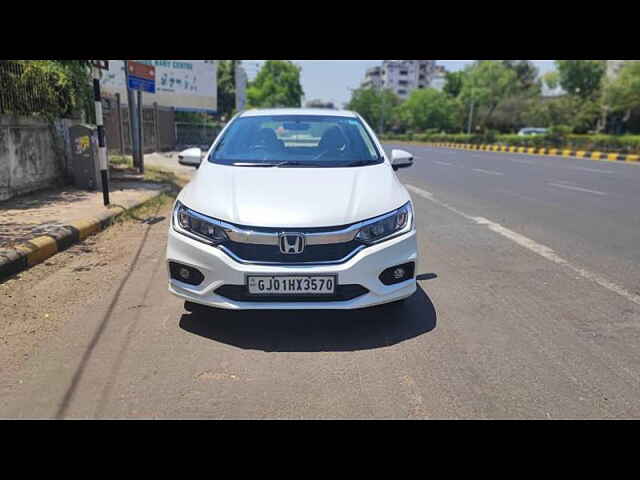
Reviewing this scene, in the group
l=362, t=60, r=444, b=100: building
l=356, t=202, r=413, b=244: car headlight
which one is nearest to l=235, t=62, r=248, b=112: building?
l=356, t=202, r=413, b=244: car headlight

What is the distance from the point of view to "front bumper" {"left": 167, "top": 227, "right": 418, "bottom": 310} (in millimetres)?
3043

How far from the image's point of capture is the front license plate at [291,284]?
303cm

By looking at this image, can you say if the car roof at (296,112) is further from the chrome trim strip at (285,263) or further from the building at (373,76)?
the building at (373,76)

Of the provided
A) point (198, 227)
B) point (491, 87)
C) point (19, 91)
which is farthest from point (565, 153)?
point (491, 87)

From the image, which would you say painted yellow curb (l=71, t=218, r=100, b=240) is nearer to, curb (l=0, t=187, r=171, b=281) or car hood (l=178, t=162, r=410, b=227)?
curb (l=0, t=187, r=171, b=281)

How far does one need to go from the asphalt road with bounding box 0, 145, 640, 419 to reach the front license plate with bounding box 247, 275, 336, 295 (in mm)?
389

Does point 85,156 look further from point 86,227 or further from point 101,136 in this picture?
point 86,227

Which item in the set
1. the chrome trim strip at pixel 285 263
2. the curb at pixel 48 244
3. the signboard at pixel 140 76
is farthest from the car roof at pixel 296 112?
the signboard at pixel 140 76

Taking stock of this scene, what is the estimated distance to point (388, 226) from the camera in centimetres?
327

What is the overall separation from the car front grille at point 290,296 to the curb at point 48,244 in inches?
102

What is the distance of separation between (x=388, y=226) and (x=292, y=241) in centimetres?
67

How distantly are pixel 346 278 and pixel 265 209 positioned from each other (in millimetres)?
689
